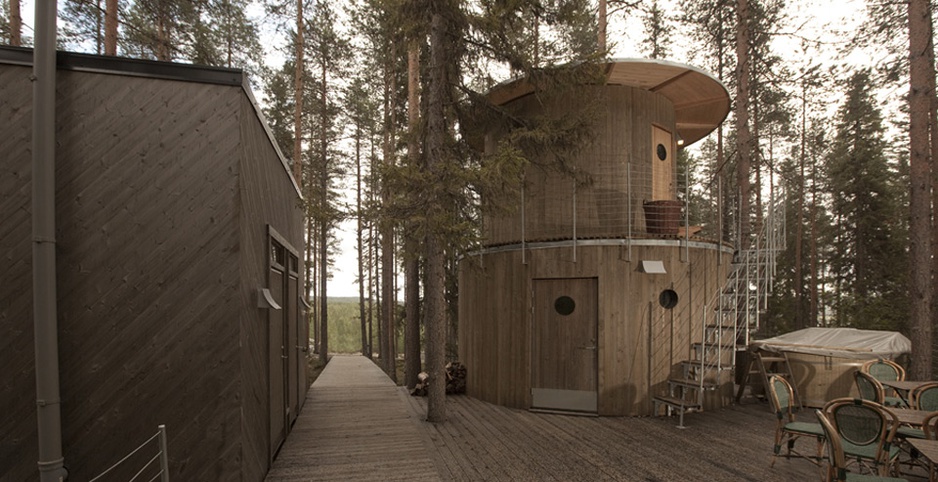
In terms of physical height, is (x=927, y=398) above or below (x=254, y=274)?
below

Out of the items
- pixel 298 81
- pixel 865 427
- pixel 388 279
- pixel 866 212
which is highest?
pixel 298 81

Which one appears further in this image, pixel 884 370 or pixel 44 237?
pixel 884 370

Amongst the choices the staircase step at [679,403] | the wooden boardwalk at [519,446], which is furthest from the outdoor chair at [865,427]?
the staircase step at [679,403]

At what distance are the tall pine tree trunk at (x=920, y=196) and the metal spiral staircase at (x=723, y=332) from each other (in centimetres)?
198

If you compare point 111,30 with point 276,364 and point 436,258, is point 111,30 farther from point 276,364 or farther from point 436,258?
point 276,364

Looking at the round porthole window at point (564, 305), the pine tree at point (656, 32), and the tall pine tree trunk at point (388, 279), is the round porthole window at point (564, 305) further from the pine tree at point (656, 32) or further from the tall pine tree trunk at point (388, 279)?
the pine tree at point (656, 32)

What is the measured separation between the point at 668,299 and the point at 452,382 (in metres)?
4.75

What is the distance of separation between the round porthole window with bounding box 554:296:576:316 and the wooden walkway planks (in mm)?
3191

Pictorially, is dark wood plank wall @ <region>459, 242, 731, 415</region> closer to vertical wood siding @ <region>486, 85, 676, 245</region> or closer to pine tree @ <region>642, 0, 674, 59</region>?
vertical wood siding @ <region>486, 85, 676, 245</region>

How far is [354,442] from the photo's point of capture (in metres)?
6.37

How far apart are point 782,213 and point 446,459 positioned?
8.03 metres

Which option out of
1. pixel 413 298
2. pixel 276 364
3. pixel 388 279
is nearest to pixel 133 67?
pixel 276 364

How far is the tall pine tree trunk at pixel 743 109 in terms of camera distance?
11.1 meters

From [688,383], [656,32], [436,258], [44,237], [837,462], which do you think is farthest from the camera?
[656,32]
